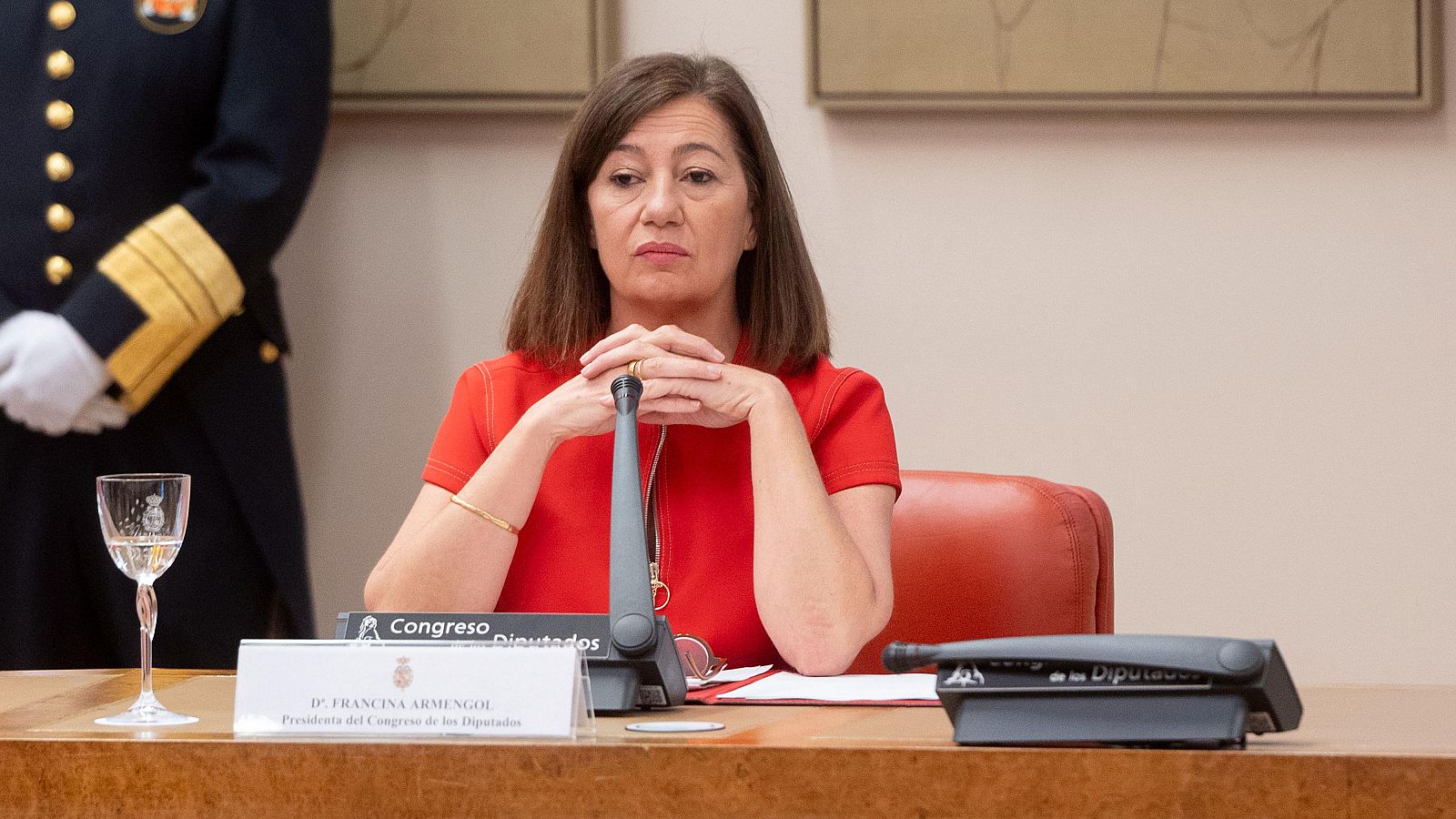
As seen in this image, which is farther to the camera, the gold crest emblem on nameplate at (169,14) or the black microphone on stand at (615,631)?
the gold crest emblem on nameplate at (169,14)

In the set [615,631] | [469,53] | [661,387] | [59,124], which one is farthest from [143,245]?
[615,631]

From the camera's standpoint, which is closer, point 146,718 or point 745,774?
point 745,774

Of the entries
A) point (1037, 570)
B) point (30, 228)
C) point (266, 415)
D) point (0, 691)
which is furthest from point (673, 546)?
point (30, 228)

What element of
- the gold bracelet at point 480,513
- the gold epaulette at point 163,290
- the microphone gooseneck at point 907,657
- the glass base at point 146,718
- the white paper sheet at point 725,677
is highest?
the gold epaulette at point 163,290

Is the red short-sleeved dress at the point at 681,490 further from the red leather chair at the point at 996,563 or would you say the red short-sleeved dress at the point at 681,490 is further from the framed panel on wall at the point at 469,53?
the framed panel on wall at the point at 469,53

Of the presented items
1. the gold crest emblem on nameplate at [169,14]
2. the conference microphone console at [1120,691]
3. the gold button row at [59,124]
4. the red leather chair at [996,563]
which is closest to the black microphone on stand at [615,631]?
the conference microphone console at [1120,691]

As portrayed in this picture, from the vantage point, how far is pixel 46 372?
2.14 metres

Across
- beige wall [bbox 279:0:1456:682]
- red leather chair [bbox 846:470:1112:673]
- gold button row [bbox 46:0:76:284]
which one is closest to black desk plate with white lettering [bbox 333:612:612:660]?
red leather chair [bbox 846:470:1112:673]

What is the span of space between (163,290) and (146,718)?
1067 mm

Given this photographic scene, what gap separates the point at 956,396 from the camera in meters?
2.63

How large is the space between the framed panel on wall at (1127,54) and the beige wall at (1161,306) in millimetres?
56

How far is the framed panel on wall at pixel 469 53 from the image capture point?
8.44ft

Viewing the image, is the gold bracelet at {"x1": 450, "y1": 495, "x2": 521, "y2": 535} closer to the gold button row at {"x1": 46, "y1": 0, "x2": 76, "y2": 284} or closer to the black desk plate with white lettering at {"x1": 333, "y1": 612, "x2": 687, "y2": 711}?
the black desk plate with white lettering at {"x1": 333, "y1": 612, "x2": 687, "y2": 711}

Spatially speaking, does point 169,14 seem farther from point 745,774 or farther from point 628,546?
point 745,774
